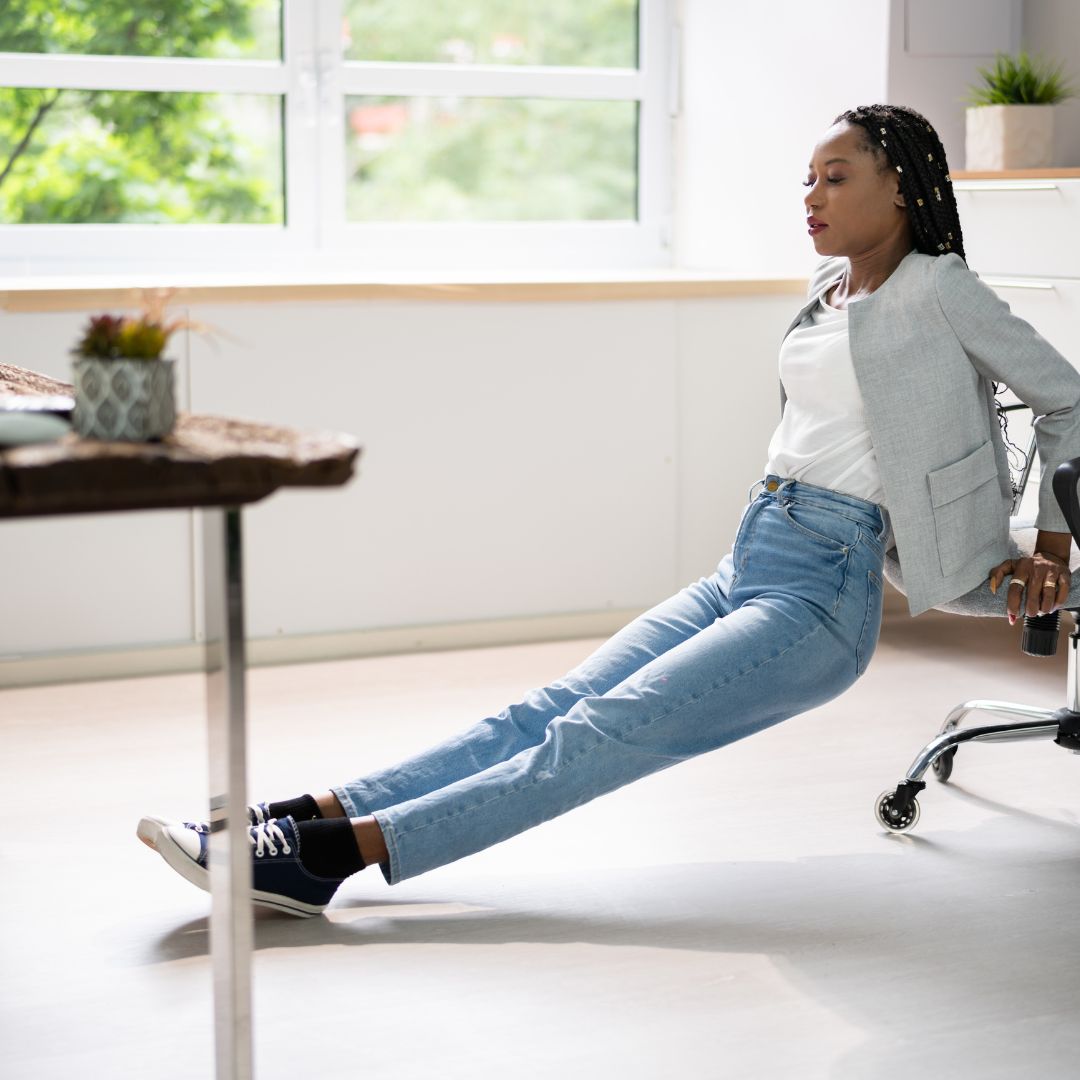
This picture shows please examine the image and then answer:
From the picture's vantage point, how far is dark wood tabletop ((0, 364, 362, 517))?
1243mm

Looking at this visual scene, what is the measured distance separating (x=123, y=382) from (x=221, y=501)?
0.16 m

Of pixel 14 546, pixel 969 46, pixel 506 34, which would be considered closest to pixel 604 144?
pixel 506 34

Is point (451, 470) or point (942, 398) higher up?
point (942, 398)

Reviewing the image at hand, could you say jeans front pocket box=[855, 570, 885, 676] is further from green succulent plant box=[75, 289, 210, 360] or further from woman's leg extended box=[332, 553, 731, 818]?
green succulent plant box=[75, 289, 210, 360]

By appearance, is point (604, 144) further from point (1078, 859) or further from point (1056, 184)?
point (1078, 859)

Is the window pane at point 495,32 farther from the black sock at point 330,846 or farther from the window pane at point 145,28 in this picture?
the black sock at point 330,846

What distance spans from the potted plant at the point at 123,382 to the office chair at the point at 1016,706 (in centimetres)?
117

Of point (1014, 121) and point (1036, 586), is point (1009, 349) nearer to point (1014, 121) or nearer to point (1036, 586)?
point (1036, 586)

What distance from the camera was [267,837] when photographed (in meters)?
1.99

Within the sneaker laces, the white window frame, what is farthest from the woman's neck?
the white window frame

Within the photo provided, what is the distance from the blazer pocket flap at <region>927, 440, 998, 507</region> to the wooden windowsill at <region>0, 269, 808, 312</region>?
1.52 m

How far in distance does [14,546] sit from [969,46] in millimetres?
2327

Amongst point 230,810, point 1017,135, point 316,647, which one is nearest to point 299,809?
point 230,810

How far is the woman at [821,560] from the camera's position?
2.01 meters
